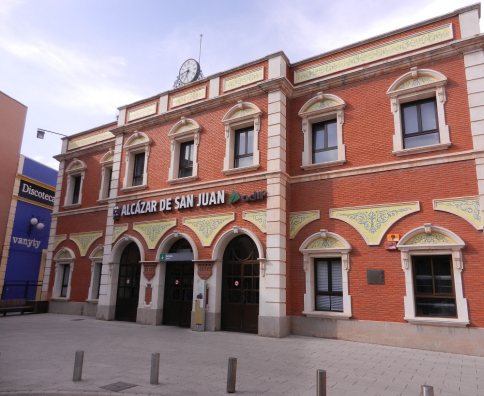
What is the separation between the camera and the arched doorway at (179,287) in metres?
15.0

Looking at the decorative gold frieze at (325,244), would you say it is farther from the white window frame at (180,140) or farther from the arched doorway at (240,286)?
the white window frame at (180,140)

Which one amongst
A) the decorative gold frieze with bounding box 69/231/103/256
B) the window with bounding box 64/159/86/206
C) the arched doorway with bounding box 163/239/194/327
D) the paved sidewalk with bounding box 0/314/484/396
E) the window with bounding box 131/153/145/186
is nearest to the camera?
the paved sidewalk with bounding box 0/314/484/396

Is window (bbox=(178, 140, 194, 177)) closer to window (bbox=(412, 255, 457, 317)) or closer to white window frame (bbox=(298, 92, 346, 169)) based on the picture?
white window frame (bbox=(298, 92, 346, 169))

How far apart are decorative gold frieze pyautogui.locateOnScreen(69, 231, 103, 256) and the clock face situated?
8692 mm

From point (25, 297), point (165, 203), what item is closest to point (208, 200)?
point (165, 203)

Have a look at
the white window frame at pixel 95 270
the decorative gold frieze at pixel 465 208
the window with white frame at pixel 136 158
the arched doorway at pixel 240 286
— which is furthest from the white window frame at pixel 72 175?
the decorative gold frieze at pixel 465 208

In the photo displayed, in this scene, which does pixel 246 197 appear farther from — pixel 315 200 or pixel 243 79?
pixel 243 79

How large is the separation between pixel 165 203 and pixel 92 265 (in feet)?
18.2

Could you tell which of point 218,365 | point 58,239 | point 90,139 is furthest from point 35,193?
point 218,365

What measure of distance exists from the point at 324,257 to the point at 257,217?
2671mm

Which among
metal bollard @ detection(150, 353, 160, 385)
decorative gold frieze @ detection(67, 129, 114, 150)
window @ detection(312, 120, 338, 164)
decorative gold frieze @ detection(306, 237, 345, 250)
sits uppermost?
decorative gold frieze @ detection(67, 129, 114, 150)

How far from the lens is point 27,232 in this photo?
2366 centimetres

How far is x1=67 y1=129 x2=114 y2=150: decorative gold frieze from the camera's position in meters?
20.4

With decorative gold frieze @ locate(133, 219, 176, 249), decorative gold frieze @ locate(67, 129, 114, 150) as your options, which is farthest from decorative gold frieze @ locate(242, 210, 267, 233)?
decorative gold frieze @ locate(67, 129, 114, 150)
